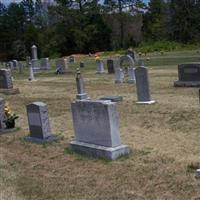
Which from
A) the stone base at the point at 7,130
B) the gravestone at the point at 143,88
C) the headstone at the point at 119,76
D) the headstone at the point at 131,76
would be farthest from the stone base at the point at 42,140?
the headstone at the point at 119,76

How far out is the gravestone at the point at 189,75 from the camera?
60.0 feet

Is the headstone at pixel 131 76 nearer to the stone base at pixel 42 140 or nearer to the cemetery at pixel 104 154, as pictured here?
the cemetery at pixel 104 154

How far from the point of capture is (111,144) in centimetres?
868

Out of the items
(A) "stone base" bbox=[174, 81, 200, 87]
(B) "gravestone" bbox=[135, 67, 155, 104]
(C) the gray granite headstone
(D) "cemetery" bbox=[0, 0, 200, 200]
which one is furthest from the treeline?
(B) "gravestone" bbox=[135, 67, 155, 104]

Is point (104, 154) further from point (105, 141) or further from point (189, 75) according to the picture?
point (189, 75)

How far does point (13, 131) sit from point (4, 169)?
3.78 meters

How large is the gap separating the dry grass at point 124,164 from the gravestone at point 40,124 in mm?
285

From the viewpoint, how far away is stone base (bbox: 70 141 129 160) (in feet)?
28.1

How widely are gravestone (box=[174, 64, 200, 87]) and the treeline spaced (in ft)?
184

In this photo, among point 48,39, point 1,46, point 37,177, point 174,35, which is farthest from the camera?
point 1,46

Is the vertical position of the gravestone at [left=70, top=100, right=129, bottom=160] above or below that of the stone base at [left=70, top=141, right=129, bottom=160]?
above

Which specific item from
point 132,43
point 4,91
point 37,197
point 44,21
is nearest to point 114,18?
point 132,43

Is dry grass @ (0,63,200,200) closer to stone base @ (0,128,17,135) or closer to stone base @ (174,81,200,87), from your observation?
stone base @ (0,128,17,135)

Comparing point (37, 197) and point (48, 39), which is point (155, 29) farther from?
point (37, 197)
